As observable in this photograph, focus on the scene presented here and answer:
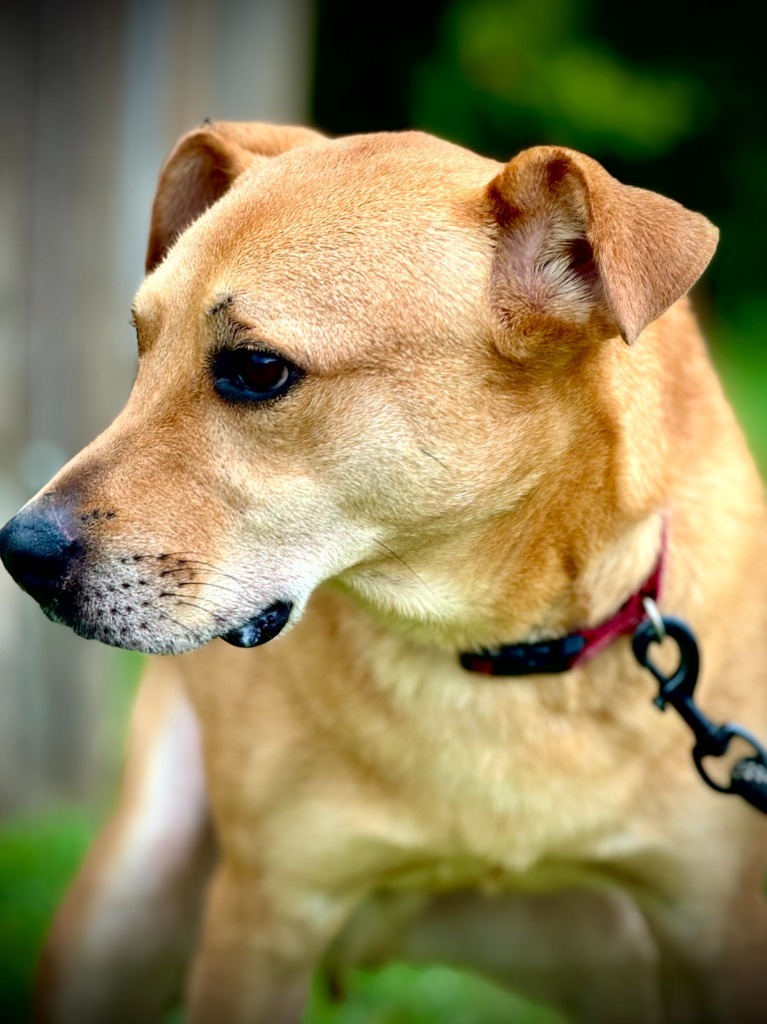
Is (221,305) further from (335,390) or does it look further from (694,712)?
(694,712)

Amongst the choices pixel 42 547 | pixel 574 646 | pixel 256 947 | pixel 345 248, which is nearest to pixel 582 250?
pixel 345 248

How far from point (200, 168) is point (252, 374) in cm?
84

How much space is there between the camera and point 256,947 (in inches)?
126

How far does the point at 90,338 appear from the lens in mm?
5727

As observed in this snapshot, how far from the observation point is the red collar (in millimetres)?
2811

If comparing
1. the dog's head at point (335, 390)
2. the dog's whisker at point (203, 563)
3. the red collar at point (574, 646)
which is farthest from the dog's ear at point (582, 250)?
the dog's whisker at point (203, 563)

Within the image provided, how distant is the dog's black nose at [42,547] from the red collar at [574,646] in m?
0.96

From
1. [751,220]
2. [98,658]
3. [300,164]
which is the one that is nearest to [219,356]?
[300,164]

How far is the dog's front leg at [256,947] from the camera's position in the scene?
317 cm

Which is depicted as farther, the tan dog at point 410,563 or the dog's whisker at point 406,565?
the dog's whisker at point 406,565

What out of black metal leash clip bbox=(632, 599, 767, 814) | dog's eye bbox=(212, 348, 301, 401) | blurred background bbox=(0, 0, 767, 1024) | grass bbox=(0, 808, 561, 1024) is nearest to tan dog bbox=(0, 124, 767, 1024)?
dog's eye bbox=(212, 348, 301, 401)

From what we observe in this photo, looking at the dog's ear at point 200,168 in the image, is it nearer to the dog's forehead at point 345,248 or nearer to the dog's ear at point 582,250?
the dog's forehead at point 345,248

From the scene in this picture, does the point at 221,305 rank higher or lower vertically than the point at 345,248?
lower

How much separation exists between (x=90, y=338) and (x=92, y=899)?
2.86 metres
